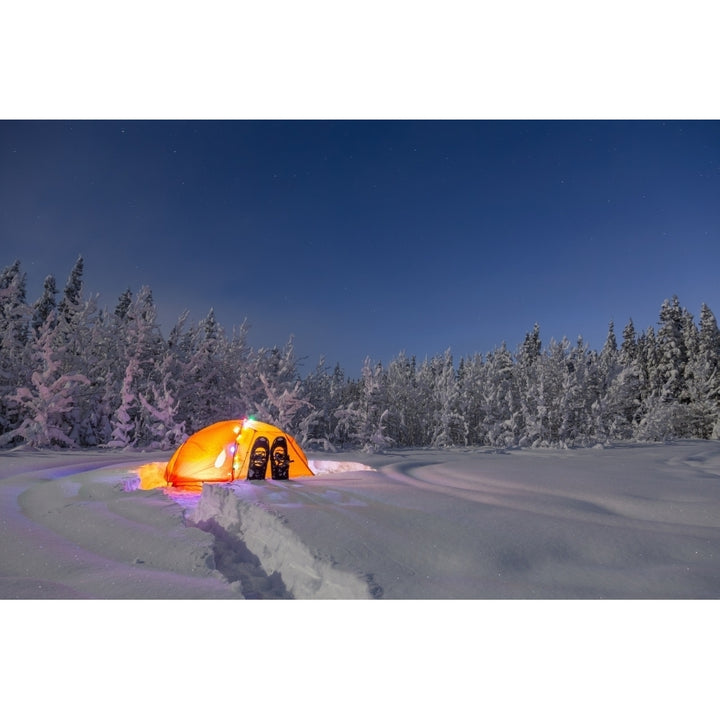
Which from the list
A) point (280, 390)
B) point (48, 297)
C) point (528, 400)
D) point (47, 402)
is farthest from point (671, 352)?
point (48, 297)

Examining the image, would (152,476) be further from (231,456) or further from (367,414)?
(367,414)

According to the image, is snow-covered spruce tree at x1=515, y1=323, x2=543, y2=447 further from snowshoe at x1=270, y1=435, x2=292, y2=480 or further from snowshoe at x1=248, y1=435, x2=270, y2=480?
snowshoe at x1=248, y1=435, x2=270, y2=480

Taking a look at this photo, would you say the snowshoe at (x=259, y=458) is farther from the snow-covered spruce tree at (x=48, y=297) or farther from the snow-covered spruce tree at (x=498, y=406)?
the snow-covered spruce tree at (x=48, y=297)

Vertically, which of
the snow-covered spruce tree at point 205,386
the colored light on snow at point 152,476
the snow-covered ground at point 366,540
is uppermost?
the snow-covered spruce tree at point 205,386

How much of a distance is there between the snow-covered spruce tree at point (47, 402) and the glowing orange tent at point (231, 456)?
4.18 metres

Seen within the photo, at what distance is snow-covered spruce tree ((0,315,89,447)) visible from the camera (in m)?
7.96

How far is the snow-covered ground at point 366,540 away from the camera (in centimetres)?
216

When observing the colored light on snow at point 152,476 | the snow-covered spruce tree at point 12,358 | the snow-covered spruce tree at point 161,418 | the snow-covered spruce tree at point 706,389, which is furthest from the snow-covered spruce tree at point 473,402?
the snow-covered spruce tree at point 706,389

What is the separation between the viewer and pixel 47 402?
323 inches

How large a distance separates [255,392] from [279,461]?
20.6ft

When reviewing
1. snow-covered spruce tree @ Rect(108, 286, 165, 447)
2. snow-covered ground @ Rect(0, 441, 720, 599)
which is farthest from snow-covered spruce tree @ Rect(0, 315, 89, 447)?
snow-covered ground @ Rect(0, 441, 720, 599)

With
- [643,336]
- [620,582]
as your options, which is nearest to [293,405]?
[620,582]
